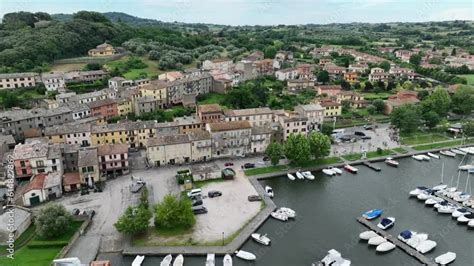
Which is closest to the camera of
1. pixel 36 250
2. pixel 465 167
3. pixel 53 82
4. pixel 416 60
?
pixel 36 250

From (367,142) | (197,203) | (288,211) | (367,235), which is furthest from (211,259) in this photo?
(367,142)

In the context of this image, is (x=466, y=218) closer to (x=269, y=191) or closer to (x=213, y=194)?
(x=269, y=191)

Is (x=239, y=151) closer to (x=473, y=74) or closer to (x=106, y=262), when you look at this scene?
(x=106, y=262)

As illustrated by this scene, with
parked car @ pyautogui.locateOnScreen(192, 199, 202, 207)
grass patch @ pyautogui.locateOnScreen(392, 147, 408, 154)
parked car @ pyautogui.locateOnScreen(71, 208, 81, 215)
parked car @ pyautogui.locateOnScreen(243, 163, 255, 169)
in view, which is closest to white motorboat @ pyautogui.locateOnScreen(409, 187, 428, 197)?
grass patch @ pyautogui.locateOnScreen(392, 147, 408, 154)

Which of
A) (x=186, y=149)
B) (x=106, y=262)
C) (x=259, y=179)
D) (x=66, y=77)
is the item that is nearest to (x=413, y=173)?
(x=259, y=179)

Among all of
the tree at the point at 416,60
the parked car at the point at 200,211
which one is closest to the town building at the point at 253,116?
the parked car at the point at 200,211

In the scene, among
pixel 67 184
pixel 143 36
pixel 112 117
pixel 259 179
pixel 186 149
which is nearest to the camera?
pixel 67 184
